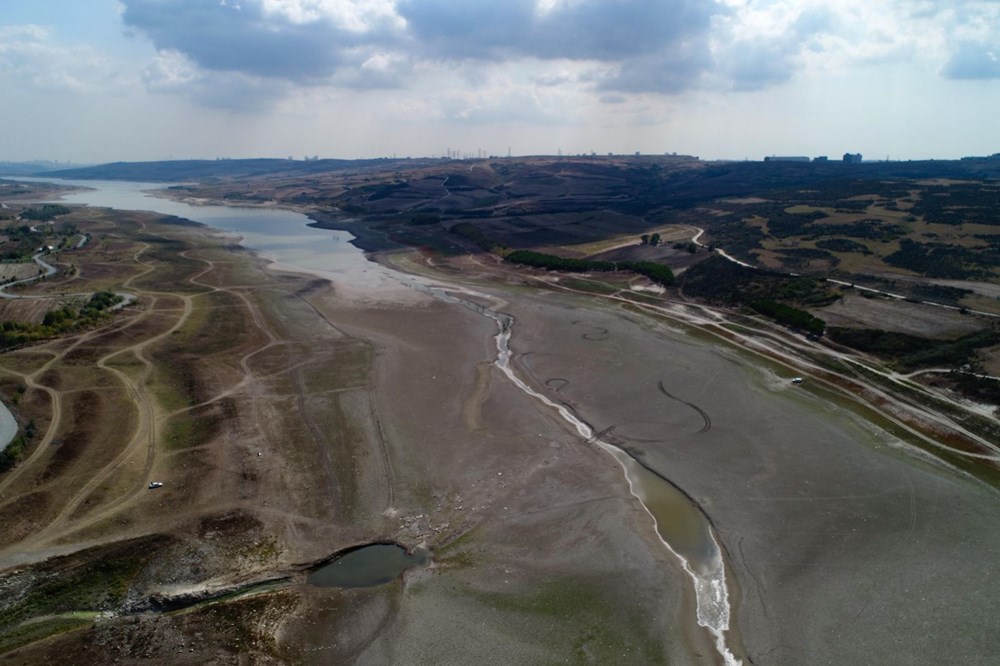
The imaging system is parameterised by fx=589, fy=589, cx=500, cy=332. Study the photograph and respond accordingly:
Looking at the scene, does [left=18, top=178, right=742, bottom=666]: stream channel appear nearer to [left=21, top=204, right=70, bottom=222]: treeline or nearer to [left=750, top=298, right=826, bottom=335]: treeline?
[left=750, top=298, right=826, bottom=335]: treeline

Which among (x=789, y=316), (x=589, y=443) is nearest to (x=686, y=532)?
(x=589, y=443)

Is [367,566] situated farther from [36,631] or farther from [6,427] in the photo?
[6,427]

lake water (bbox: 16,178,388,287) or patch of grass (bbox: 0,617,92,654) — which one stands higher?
lake water (bbox: 16,178,388,287)

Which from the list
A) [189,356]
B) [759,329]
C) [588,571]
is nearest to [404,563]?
[588,571]

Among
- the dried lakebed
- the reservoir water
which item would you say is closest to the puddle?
the dried lakebed

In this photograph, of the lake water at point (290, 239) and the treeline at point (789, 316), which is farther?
the lake water at point (290, 239)

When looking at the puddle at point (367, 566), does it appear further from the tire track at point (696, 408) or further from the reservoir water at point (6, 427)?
the reservoir water at point (6, 427)

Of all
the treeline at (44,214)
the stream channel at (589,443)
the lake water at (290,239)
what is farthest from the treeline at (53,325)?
the treeline at (44,214)
